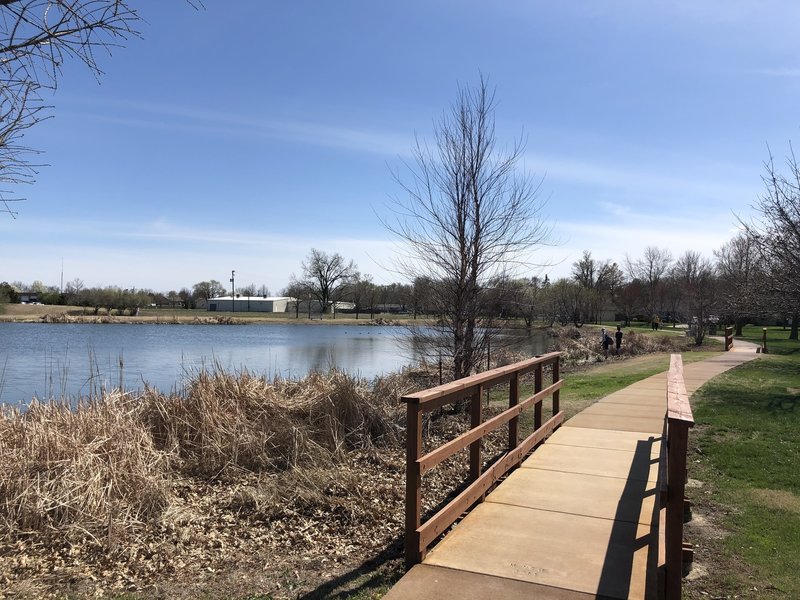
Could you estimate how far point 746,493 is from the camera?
6770 millimetres

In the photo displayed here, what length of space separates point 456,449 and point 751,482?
406 centimetres

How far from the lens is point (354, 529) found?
588 cm

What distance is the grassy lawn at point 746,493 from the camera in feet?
15.4

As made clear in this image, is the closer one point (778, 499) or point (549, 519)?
point (549, 519)

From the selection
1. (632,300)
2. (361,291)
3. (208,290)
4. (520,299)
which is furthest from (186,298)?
(520,299)

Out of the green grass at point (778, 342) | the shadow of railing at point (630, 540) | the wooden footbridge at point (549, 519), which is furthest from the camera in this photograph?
the green grass at point (778, 342)

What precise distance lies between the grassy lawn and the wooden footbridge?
475 millimetres

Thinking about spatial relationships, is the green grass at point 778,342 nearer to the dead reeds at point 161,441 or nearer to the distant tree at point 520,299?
the distant tree at point 520,299

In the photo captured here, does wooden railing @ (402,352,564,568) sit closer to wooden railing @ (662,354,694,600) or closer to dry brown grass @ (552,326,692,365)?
wooden railing @ (662,354,694,600)

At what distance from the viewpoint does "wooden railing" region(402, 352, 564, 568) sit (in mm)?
4609

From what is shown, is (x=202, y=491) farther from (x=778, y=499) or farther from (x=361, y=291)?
(x=361, y=291)

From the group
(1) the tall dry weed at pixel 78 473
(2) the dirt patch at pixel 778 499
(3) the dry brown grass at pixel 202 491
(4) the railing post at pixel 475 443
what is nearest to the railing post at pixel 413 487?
(3) the dry brown grass at pixel 202 491

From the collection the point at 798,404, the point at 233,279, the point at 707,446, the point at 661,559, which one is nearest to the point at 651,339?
the point at 798,404

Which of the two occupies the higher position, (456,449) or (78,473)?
(456,449)
